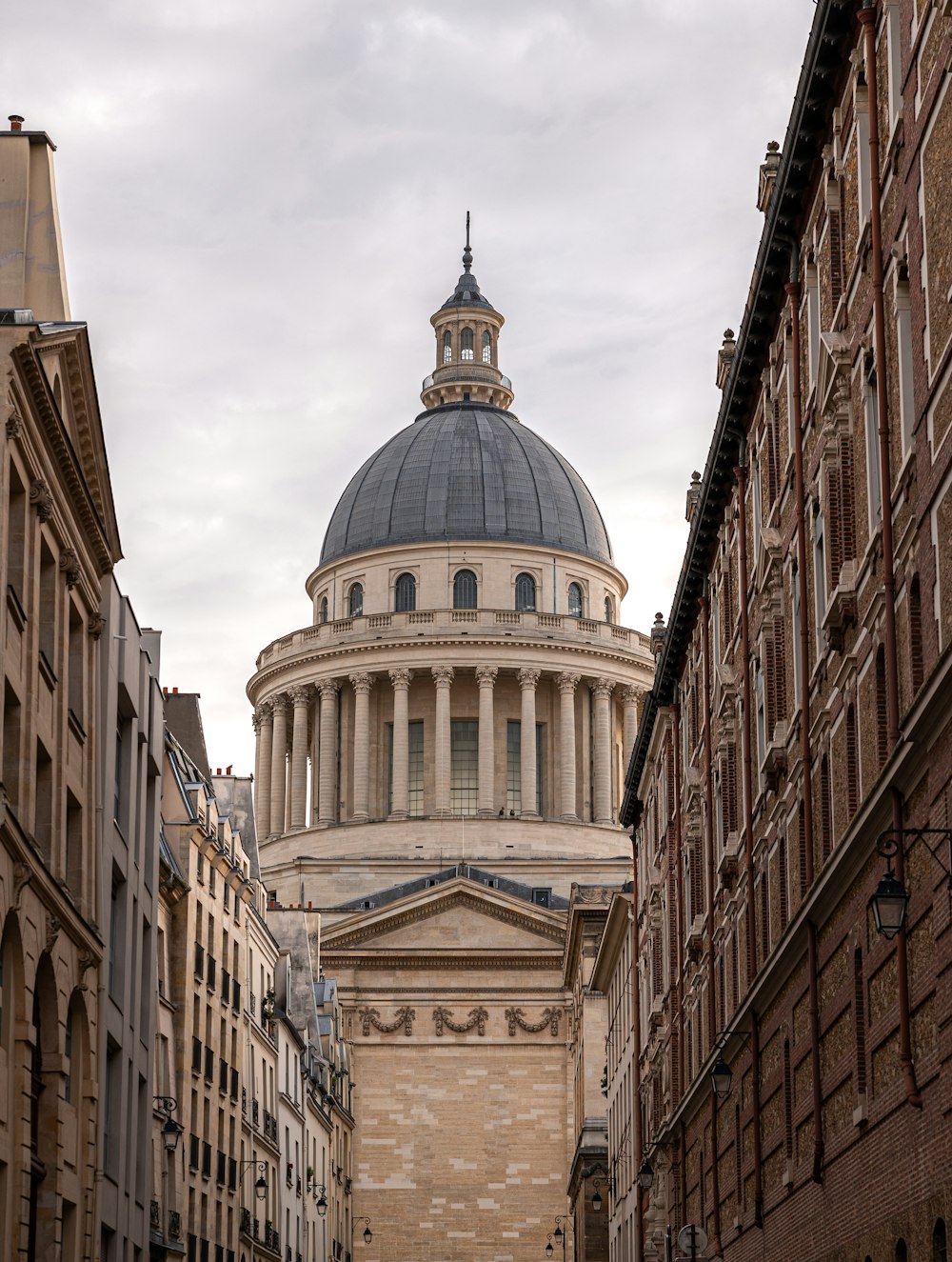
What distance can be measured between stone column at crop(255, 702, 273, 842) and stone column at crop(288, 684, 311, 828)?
1.54m

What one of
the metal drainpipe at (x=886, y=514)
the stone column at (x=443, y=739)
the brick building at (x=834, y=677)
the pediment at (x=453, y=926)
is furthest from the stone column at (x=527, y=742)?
the metal drainpipe at (x=886, y=514)

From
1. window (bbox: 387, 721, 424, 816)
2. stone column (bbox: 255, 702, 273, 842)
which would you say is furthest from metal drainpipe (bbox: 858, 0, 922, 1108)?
stone column (bbox: 255, 702, 273, 842)

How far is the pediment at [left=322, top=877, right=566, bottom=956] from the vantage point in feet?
364

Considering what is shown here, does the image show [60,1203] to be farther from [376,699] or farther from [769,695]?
[376,699]

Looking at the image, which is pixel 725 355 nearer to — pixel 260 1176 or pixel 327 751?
pixel 260 1176

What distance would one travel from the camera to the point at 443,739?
12812 cm

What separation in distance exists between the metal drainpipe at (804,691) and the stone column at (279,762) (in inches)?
4001

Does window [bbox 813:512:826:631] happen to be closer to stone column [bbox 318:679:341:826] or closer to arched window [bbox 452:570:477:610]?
stone column [bbox 318:679:341:826]

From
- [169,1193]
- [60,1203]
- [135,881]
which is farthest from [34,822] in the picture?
[169,1193]

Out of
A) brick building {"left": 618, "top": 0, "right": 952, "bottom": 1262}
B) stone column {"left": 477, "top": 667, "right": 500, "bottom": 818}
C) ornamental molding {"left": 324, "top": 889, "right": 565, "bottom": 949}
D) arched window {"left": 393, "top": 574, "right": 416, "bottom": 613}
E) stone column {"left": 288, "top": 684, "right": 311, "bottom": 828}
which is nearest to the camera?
brick building {"left": 618, "top": 0, "right": 952, "bottom": 1262}

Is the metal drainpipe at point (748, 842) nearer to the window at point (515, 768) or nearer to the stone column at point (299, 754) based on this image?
the window at point (515, 768)

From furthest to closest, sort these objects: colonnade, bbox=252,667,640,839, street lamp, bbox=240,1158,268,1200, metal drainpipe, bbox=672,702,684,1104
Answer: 1. colonnade, bbox=252,667,640,839
2. street lamp, bbox=240,1158,268,1200
3. metal drainpipe, bbox=672,702,684,1104

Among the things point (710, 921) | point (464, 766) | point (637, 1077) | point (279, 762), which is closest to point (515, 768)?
point (464, 766)

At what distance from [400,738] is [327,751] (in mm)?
4507
